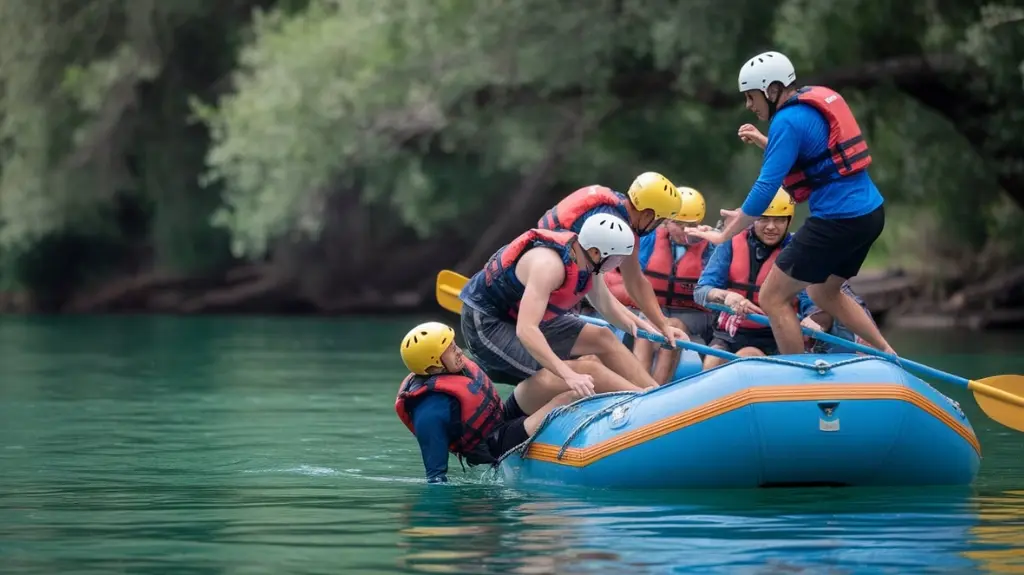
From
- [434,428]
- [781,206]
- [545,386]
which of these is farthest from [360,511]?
[781,206]

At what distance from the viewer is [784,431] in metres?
8.04

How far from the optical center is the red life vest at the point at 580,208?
9.38m

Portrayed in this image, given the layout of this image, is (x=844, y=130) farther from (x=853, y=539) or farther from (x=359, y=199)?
(x=359, y=199)

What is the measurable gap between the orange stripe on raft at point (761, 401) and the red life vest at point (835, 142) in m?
1.20

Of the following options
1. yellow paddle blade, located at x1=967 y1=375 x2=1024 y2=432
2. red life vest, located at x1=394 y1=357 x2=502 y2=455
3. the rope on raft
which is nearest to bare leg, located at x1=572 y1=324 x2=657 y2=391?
the rope on raft

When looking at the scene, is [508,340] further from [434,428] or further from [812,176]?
[812,176]

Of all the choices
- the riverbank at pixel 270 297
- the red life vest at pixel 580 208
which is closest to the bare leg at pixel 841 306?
→ the red life vest at pixel 580 208

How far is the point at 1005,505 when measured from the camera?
8.06m

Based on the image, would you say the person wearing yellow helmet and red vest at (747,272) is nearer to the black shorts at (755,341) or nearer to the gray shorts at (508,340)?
the black shorts at (755,341)

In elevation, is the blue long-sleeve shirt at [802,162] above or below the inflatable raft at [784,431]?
above

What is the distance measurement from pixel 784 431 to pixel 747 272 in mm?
2386

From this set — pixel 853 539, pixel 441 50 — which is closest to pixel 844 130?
pixel 853 539

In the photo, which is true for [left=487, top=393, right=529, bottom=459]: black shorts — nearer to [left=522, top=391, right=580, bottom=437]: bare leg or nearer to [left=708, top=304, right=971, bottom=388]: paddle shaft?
[left=522, top=391, right=580, bottom=437]: bare leg

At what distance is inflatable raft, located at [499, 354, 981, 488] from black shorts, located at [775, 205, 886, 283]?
0.63 metres
